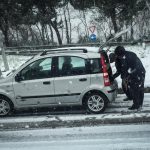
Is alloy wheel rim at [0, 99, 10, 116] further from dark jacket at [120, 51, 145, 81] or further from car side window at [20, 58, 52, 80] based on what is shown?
dark jacket at [120, 51, 145, 81]

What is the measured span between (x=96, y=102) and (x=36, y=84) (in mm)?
1689

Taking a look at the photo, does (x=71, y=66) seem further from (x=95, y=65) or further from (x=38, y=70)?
(x=38, y=70)

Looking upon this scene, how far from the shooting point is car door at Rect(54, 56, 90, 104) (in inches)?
460

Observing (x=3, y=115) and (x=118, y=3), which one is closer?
(x=3, y=115)

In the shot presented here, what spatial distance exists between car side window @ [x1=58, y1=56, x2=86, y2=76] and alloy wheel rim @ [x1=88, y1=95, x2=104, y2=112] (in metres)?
0.73

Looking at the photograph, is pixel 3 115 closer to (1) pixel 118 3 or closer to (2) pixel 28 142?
(2) pixel 28 142

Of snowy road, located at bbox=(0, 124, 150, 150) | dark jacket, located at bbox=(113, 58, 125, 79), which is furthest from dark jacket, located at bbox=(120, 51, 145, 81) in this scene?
snowy road, located at bbox=(0, 124, 150, 150)

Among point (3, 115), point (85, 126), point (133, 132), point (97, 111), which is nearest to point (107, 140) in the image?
point (133, 132)

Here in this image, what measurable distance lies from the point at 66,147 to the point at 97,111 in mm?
2809

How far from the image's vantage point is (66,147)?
30.0 ft

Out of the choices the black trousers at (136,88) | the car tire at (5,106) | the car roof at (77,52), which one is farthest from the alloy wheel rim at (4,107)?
the black trousers at (136,88)

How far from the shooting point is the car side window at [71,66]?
38.5 ft

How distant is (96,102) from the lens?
11742 mm

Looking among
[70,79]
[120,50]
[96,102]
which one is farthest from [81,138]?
[120,50]
